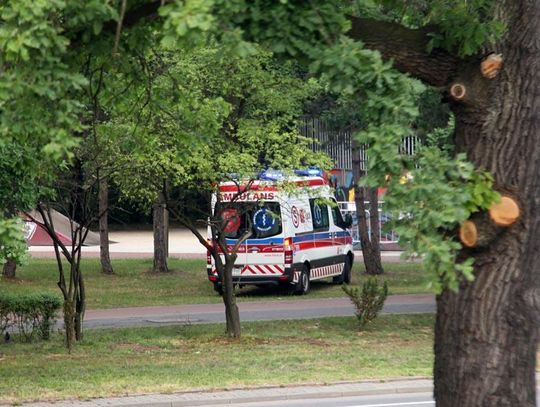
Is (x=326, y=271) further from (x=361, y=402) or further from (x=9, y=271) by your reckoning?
(x=361, y=402)

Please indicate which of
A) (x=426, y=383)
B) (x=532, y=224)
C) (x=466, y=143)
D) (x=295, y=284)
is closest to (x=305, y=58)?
(x=466, y=143)

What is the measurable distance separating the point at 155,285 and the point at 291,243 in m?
5.50

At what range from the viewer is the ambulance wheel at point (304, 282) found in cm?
2675

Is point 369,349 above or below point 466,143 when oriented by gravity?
below

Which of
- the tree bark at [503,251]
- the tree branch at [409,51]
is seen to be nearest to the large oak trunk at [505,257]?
the tree bark at [503,251]

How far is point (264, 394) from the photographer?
45.0ft

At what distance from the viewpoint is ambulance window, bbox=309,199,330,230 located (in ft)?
88.8

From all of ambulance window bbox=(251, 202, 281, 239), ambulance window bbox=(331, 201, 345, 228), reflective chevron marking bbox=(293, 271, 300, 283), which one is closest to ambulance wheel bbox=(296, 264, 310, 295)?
reflective chevron marking bbox=(293, 271, 300, 283)

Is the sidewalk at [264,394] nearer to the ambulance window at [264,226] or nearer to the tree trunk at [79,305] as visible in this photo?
the tree trunk at [79,305]

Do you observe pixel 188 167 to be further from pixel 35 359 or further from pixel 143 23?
pixel 143 23

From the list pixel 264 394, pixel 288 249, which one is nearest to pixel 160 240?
pixel 288 249

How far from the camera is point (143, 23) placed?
6.30 m

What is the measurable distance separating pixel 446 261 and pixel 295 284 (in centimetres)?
2176

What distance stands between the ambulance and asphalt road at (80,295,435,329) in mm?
856
